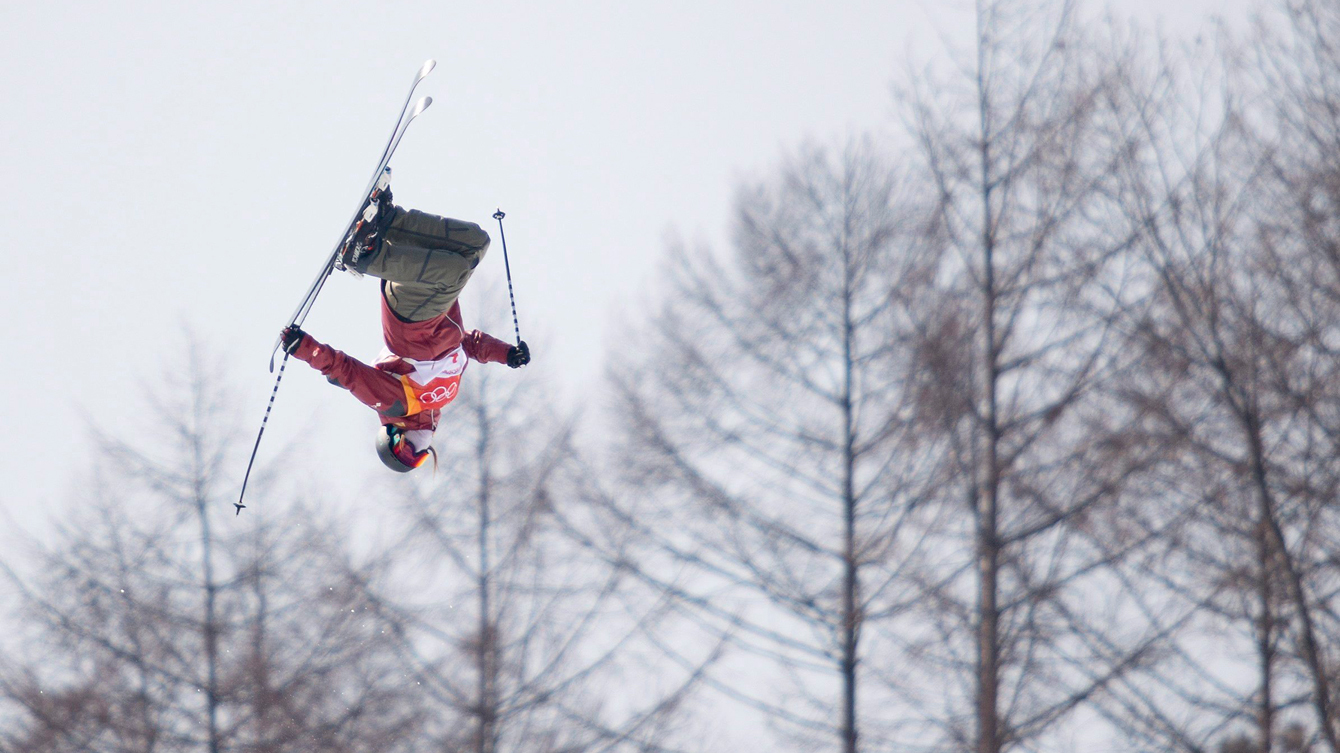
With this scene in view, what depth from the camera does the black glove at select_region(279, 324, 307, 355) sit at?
6.09 meters

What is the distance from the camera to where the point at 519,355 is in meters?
6.78

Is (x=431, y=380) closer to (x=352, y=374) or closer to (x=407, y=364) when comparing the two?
(x=407, y=364)

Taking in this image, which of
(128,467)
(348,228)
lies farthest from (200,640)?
(348,228)

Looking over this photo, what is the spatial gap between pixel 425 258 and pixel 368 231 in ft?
0.88

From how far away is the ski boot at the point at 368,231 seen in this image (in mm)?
5965

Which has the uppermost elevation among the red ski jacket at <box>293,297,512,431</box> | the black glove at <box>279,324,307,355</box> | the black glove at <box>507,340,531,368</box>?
the black glove at <box>507,340,531,368</box>

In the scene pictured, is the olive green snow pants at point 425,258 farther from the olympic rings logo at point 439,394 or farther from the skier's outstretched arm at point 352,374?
the olympic rings logo at point 439,394

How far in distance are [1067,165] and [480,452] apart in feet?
16.3

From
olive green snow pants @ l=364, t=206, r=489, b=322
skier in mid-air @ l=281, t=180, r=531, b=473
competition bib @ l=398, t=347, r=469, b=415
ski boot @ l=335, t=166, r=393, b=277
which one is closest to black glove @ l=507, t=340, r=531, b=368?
skier in mid-air @ l=281, t=180, r=531, b=473

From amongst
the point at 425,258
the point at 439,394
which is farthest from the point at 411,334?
the point at 425,258

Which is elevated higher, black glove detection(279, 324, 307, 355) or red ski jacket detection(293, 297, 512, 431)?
red ski jacket detection(293, 297, 512, 431)

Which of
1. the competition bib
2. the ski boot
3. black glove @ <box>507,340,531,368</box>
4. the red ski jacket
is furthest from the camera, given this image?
black glove @ <box>507,340,531,368</box>

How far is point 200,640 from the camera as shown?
10.5 metres

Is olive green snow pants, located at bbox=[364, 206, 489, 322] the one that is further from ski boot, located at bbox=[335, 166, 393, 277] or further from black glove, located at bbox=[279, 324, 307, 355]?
black glove, located at bbox=[279, 324, 307, 355]
